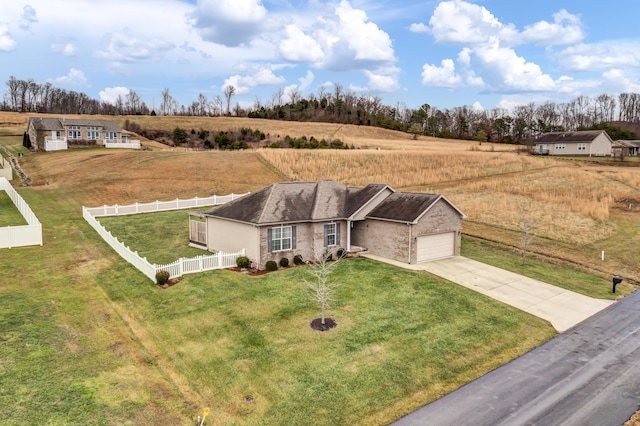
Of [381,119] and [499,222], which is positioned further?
[381,119]

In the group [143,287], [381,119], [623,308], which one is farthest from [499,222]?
[381,119]

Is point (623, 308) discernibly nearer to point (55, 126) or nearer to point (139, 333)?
point (139, 333)

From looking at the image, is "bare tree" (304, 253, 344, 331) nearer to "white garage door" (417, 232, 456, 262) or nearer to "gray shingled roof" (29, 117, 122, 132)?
"white garage door" (417, 232, 456, 262)

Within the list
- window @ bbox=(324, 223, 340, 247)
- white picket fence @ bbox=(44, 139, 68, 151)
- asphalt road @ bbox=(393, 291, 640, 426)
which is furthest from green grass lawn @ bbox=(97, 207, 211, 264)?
white picket fence @ bbox=(44, 139, 68, 151)

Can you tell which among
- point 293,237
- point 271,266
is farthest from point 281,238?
point 271,266

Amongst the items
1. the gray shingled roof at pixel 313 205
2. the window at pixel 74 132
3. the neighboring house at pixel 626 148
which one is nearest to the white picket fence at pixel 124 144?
the window at pixel 74 132

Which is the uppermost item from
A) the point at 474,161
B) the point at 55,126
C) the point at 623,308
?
the point at 55,126
